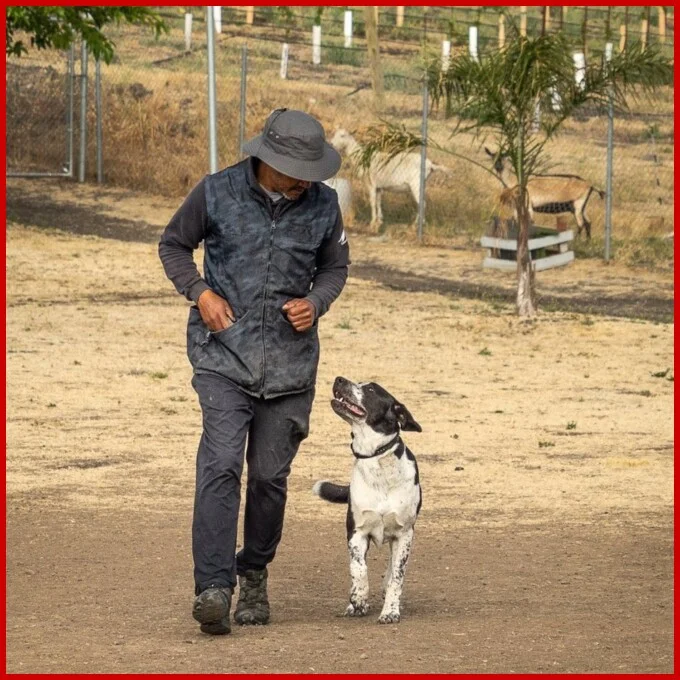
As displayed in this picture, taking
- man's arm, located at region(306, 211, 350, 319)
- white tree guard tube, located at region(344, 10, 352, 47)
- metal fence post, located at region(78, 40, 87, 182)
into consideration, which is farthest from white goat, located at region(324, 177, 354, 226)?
white tree guard tube, located at region(344, 10, 352, 47)

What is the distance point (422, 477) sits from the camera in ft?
33.4

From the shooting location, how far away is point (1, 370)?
1262 cm

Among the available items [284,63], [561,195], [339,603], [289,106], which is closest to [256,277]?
[339,603]

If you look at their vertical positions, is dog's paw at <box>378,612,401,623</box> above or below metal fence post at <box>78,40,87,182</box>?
below

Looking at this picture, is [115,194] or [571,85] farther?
[115,194]

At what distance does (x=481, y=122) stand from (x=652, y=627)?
417 inches

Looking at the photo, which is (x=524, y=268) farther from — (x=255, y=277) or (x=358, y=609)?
(x=255, y=277)

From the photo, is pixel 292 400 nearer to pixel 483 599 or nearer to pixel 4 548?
pixel 483 599

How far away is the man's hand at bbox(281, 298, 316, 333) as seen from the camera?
20.6ft

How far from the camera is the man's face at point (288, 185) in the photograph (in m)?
6.29

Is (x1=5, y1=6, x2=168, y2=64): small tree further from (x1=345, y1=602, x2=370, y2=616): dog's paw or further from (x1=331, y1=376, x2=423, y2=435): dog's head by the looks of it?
(x1=345, y1=602, x2=370, y2=616): dog's paw

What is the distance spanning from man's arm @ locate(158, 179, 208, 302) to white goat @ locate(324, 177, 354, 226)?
16.3m

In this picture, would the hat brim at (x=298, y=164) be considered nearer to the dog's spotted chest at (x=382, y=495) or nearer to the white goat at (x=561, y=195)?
the dog's spotted chest at (x=382, y=495)

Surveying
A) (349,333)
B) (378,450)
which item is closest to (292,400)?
(378,450)
